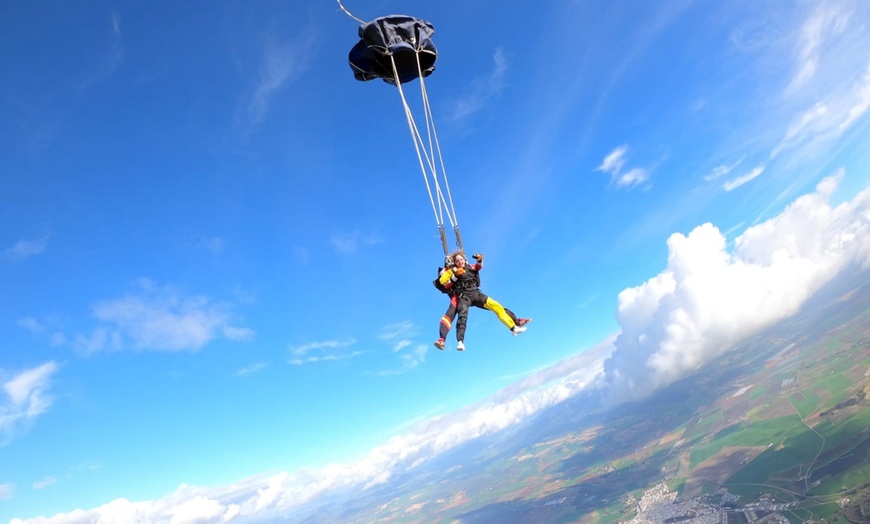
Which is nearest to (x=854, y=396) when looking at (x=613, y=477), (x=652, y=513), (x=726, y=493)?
(x=726, y=493)

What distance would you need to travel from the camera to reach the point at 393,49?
1116cm

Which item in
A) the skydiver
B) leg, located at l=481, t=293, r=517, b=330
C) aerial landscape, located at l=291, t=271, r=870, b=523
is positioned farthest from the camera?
aerial landscape, located at l=291, t=271, r=870, b=523

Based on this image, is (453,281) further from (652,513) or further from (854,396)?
(854,396)

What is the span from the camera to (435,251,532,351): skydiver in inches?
432

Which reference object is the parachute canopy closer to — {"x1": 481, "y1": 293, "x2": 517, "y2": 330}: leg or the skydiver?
the skydiver

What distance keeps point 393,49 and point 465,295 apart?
25.0 feet

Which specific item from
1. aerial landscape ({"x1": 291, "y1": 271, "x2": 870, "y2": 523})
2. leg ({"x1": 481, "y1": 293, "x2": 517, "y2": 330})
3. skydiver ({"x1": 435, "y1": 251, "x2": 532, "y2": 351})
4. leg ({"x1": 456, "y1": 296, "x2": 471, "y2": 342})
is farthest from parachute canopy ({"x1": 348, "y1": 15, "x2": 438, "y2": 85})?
aerial landscape ({"x1": 291, "y1": 271, "x2": 870, "y2": 523})

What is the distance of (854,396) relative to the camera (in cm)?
9700

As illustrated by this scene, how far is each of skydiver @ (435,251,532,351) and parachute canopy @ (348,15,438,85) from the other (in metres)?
5.66

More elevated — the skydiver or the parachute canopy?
the parachute canopy

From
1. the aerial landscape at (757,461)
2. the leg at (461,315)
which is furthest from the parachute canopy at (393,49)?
the aerial landscape at (757,461)

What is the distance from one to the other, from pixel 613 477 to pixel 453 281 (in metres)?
181

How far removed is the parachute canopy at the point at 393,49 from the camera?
1104cm

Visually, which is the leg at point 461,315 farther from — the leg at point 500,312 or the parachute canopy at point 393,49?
the parachute canopy at point 393,49
